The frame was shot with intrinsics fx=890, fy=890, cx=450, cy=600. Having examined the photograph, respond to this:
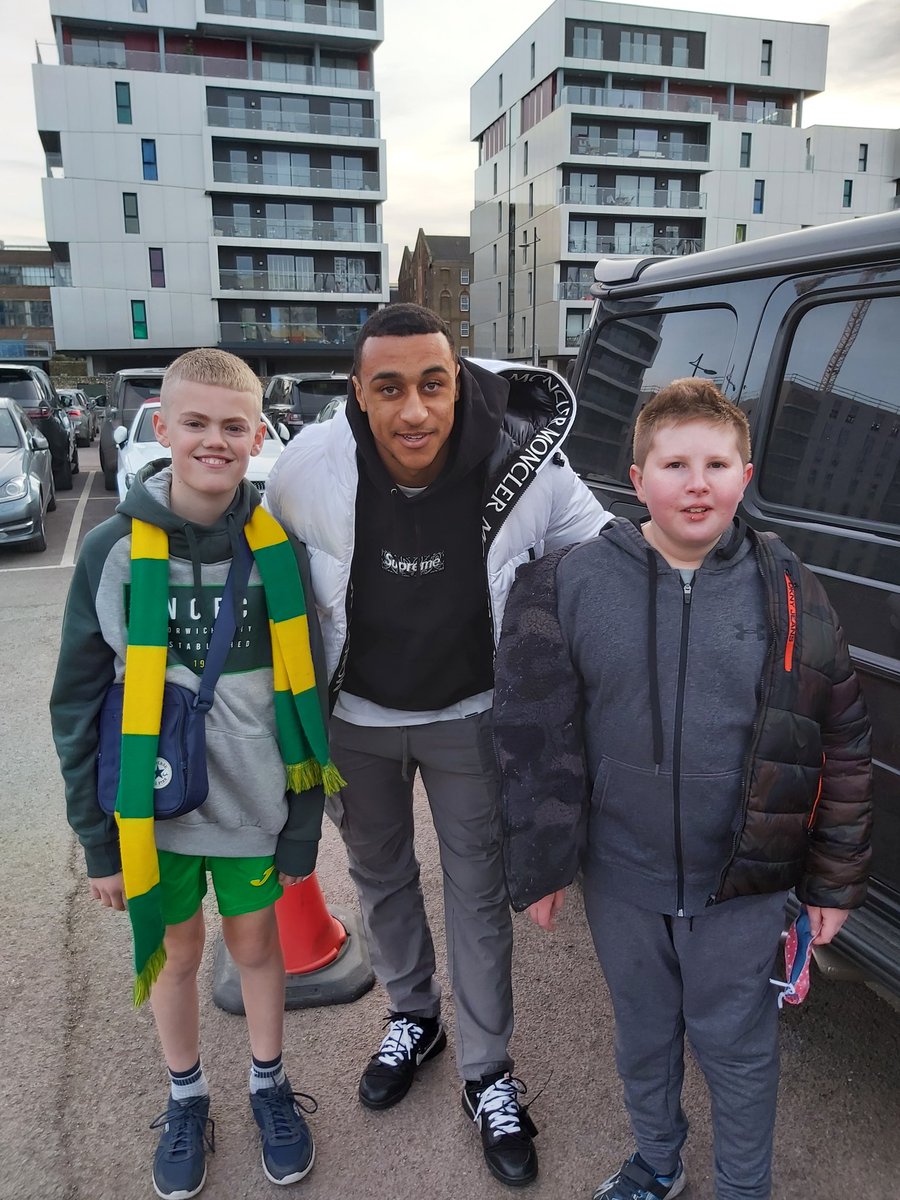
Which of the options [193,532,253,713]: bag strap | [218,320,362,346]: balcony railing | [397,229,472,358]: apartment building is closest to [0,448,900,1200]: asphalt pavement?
[193,532,253,713]: bag strap

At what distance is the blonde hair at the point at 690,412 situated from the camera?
1.73m

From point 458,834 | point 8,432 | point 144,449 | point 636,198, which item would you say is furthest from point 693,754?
point 636,198

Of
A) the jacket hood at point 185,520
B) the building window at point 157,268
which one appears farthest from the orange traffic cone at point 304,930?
the building window at point 157,268

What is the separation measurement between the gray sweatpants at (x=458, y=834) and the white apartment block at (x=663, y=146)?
162 feet

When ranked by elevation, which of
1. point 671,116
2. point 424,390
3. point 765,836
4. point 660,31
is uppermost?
point 660,31

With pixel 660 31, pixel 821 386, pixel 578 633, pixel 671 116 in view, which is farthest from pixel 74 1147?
pixel 660 31

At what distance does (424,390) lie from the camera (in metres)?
2.04

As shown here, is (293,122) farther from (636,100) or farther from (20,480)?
(20,480)

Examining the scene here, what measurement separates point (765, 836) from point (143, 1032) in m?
2.03

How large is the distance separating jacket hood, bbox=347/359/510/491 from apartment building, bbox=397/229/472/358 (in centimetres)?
8693

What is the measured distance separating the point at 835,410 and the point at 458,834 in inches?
59.1

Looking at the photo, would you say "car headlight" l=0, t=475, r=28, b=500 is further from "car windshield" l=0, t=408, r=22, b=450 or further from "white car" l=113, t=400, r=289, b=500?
"white car" l=113, t=400, r=289, b=500

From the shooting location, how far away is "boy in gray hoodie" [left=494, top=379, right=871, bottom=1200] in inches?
68.4

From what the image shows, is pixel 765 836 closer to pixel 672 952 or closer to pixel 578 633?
pixel 672 952
